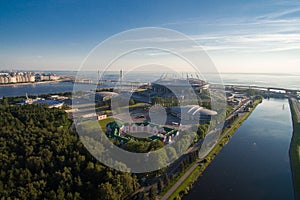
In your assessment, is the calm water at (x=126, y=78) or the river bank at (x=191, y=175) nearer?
the river bank at (x=191, y=175)

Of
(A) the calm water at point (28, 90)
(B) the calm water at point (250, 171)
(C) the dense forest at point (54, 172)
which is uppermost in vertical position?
(A) the calm water at point (28, 90)

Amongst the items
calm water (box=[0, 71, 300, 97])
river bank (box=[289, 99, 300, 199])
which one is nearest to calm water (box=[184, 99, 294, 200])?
river bank (box=[289, 99, 300, 199])

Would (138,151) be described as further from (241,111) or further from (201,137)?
(241,111)

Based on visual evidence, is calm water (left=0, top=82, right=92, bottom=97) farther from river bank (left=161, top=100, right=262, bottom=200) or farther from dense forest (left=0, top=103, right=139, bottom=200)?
river bank (left=161, top=100, right=262, bottom=200)

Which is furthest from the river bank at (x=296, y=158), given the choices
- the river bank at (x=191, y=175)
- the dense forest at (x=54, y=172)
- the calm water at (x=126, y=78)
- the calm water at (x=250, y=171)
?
the calm water at (x=126, y=78)

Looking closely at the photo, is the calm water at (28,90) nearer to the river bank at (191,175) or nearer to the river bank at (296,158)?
the river bank at (191,175)

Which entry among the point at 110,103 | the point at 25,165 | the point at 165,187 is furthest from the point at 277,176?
the point at 110,103

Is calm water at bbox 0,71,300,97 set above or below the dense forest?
above
